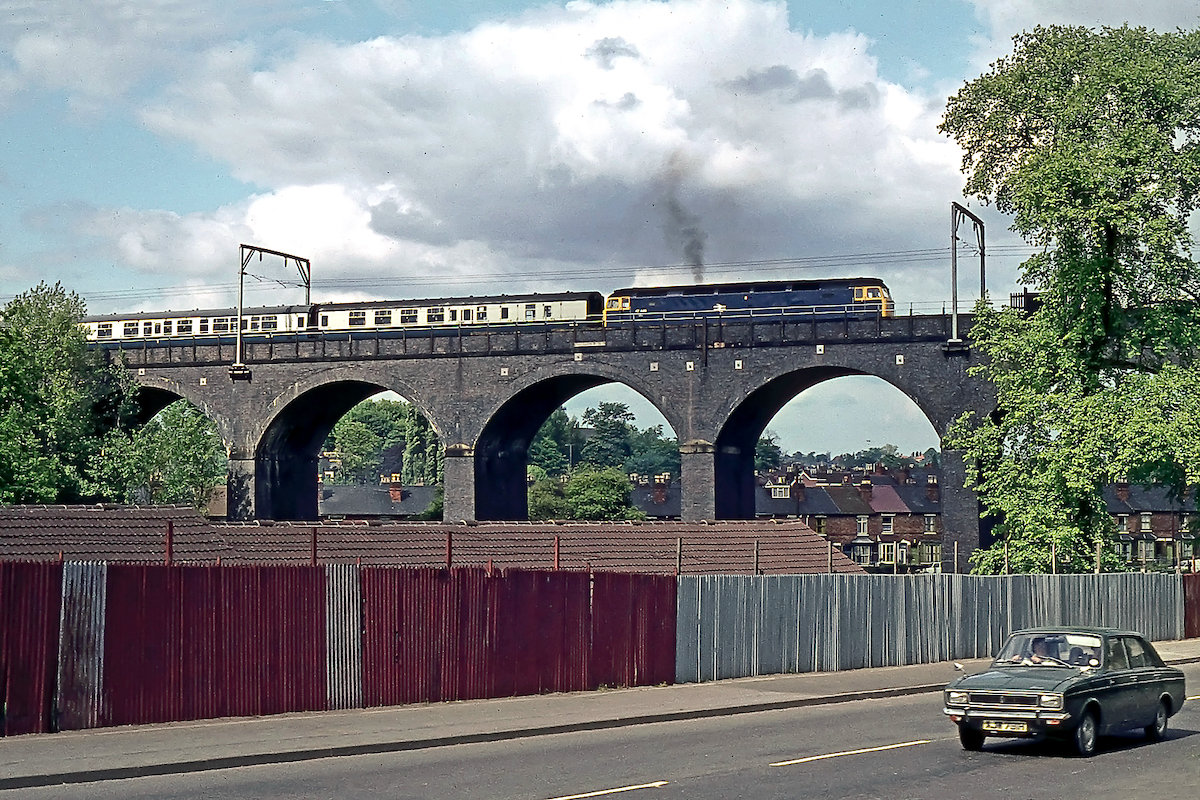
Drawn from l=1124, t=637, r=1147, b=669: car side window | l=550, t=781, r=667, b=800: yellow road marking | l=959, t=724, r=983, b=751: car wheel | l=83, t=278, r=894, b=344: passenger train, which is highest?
l=83, t=278, r=894, b=344: passenger train

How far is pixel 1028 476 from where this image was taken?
3875 centimetres

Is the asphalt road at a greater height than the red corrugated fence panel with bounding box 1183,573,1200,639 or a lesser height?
greater

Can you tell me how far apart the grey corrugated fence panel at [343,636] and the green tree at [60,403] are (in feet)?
111

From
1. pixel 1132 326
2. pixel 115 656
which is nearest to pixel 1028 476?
pixel 1132 326

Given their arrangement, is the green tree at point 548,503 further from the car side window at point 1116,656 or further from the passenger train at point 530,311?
the car side window at point 1116,656

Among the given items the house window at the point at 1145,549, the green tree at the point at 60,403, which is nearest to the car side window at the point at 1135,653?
the green tree at the point at 60,403

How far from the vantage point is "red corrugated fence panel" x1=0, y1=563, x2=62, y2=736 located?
15.7 metres

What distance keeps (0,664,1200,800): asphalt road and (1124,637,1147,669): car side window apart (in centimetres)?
96

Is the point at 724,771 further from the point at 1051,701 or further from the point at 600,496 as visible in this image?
the point at 600,496

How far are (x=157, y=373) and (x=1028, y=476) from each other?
4270 centimetres

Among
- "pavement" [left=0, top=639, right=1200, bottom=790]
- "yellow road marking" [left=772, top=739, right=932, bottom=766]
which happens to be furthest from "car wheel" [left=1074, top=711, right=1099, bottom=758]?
"pavement" [left=0, top=639, right=1200, bottom=790]

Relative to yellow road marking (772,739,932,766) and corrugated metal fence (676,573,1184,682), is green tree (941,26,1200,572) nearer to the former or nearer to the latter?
corrugated metal fence (676,573,1184,682)

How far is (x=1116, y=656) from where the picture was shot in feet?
54.0

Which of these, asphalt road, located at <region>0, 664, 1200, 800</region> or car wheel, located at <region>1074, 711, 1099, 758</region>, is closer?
asphalt road, located at <region>0, 664, 1200, 800</region>
